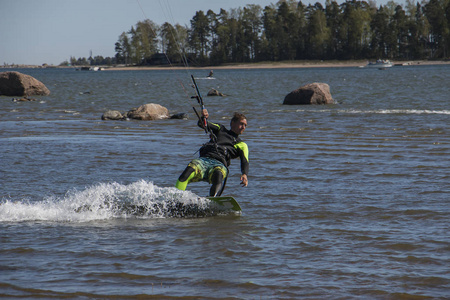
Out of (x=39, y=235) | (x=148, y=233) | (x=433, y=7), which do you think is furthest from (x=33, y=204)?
(x=433, y=7)

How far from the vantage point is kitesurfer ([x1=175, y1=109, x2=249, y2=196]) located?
9.34 metres

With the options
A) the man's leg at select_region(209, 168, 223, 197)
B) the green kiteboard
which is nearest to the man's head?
the man's leg at select_region(209, 168, 223, 197)

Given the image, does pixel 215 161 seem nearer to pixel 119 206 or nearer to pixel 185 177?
pixel 185 177

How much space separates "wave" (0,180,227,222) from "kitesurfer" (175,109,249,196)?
309 mm

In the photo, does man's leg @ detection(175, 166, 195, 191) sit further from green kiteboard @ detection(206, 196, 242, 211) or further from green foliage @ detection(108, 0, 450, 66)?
green foliage @ detection(108, 0, 450, 66)

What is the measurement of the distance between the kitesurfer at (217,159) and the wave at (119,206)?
0.31 metres

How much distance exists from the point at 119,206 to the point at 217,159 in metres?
1.91

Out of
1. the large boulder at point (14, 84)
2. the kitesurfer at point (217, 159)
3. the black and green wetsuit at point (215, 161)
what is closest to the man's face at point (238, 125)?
the kitesurfer at point (217, 159)

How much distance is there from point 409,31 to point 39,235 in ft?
593

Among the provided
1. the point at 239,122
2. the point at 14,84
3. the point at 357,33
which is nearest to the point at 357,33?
the point at 357,33

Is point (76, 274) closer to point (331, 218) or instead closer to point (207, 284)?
point (207, 284)

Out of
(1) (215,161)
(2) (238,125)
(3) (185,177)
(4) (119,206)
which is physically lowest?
(4) (119,206)

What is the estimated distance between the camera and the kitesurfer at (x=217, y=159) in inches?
368

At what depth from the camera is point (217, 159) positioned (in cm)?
966
